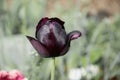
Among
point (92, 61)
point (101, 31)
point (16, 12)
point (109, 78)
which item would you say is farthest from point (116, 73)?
point (16, 12)

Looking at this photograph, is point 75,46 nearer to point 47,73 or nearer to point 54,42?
point 47,73

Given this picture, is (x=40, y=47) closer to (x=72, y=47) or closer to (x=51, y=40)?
(x=51, y=40)

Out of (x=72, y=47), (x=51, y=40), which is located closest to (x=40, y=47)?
(x=51, y=40)

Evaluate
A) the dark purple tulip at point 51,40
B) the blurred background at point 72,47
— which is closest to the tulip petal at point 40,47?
the dark purple tulip at point 51,40

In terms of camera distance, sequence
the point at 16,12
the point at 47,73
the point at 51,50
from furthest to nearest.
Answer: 1. the point at 16,12
2. the point at 47,73
3. the point at 51,50

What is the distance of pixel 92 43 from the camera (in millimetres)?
2248

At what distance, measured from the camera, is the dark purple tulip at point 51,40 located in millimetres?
904

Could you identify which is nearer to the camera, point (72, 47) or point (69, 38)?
point (69, 38)

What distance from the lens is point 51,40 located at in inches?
35.6

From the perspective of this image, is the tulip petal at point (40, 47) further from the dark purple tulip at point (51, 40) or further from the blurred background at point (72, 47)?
the blurred background at point (72, 47)

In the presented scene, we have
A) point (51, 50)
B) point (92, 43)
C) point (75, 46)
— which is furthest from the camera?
point (92, 43)

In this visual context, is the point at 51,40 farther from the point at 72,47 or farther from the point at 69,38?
the point at 72,47

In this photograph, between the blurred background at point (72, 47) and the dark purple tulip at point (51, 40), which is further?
the blurred background at point (72, 47)

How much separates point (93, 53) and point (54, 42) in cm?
128
